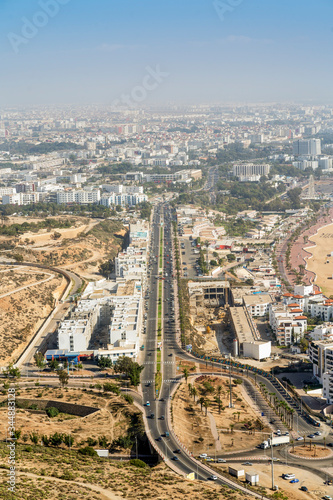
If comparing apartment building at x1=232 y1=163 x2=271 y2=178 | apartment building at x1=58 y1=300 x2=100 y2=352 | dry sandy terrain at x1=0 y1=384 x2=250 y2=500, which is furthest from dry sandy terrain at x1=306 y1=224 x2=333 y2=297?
apartment building at x1=232 y1=163 x2=271 y2=178

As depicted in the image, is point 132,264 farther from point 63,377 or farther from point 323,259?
point 63,377

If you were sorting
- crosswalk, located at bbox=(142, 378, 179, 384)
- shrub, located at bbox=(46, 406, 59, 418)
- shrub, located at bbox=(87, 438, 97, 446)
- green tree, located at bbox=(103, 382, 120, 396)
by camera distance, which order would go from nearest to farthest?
shrub, located at bbox=(87, 438, 97, 446) → shrub, located at bbox=(46, 406, 59, 418) → green tree, located at bbox=(103, 382, 120, 396) → crosswalk, located at bbox=(142, 378, 179, 384)

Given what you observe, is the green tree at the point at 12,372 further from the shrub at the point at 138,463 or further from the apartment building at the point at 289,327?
the apartment building at the point at 289,327

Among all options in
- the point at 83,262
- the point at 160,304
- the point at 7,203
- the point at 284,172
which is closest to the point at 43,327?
the point at 160,304

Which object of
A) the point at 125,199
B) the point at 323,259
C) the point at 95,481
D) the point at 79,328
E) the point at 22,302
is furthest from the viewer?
the point at 125,199

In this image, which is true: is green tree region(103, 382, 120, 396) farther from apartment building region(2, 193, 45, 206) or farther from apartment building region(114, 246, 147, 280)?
apartment building region(2, 193, 45, 206)

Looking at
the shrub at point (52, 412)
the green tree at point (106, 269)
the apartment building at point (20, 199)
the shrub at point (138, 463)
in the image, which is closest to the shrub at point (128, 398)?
the shrub at point (52, 412)

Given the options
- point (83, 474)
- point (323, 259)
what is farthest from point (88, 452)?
point (323, 259)
